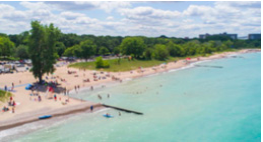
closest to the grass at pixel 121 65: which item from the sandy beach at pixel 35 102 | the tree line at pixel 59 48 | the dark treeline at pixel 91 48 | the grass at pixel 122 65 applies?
the grass at pixel 122 65

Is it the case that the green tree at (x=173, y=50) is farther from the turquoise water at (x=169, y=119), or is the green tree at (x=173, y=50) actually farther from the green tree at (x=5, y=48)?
the green tree at (x=5, y=48)

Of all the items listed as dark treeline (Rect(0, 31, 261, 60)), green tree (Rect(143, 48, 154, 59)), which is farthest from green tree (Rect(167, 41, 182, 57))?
green tree (Rect(143, 48, 154, 59))

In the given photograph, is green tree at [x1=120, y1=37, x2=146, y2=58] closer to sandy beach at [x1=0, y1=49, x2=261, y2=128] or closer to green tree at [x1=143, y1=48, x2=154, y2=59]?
green tree at [x1=143, y1=48, x2=154, y2=59]

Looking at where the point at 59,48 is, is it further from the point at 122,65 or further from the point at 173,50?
the point at 173,50

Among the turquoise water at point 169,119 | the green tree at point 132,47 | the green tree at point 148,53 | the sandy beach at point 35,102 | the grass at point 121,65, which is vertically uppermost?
the green tree at point 132,47

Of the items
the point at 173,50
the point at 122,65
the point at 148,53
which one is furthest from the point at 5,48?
the point at 173,50

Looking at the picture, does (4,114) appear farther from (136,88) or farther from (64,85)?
(136,88)

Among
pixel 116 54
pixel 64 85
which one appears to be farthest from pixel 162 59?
pixel 64 85
